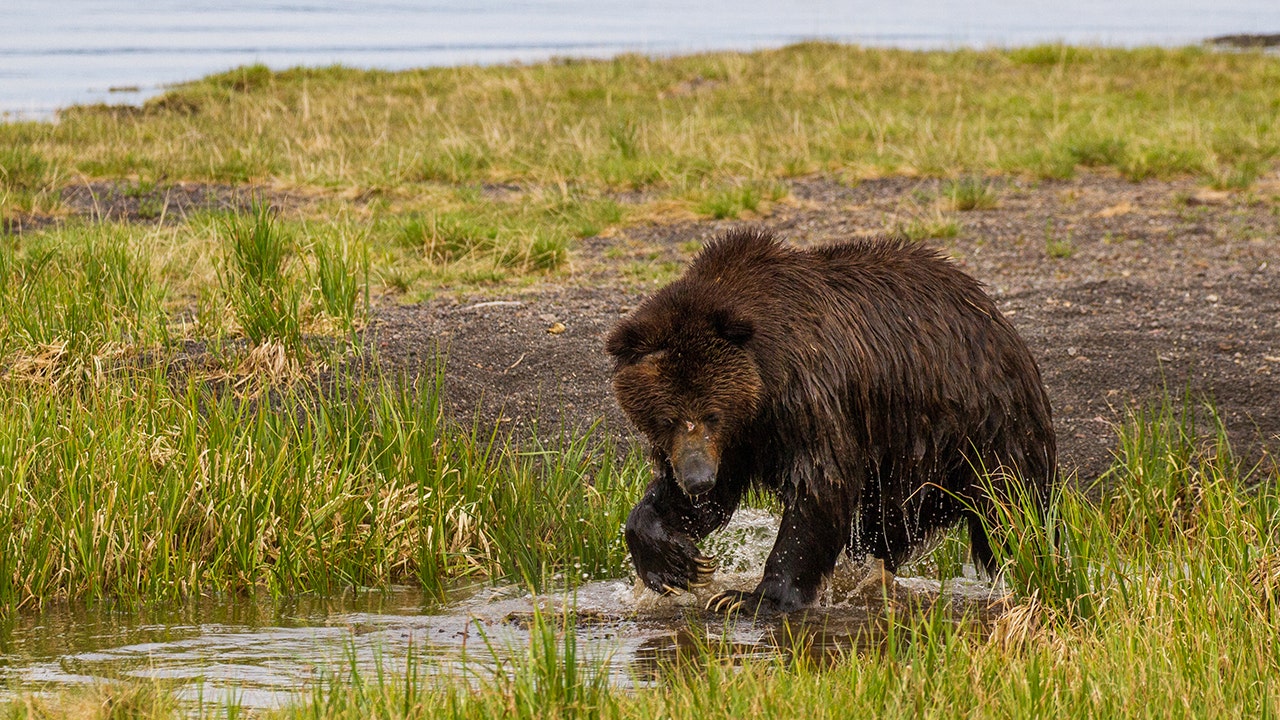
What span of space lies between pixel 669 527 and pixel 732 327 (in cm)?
90

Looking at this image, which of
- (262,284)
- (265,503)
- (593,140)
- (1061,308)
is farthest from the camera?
(593,140)

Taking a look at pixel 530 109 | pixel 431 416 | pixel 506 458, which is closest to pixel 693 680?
pixel 431 416

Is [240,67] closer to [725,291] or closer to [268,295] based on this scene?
[268,295]

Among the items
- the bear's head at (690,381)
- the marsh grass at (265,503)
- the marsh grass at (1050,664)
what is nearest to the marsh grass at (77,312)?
the marsh grass at (265,503)

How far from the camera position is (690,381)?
4500 millimetres

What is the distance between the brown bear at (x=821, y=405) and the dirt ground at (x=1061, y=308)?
997 millimetres

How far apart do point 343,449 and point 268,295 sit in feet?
4.69

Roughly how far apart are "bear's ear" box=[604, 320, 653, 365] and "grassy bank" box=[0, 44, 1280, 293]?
4.13m

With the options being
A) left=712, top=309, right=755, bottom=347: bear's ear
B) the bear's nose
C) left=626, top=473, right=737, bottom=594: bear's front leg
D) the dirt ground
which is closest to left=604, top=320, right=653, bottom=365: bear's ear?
left=712, top=309, right=755, bottom=347: bear's ear

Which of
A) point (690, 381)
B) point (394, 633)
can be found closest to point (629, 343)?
point (690, 381)

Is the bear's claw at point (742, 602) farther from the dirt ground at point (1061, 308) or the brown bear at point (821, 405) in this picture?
the dirt ground at point (1061, 308)

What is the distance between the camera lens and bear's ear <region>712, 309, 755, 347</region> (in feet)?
14.5

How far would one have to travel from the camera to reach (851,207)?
1266cm

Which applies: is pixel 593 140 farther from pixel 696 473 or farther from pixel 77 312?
pixel 696 473
